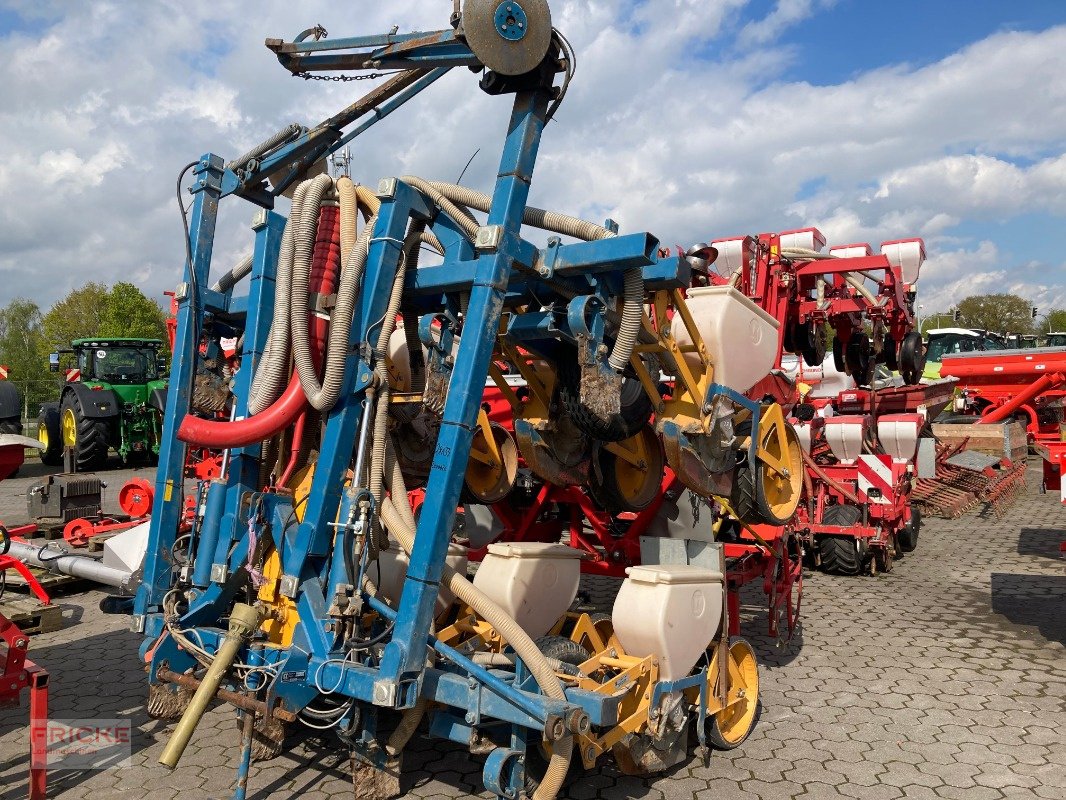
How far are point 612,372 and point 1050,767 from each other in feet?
9.60

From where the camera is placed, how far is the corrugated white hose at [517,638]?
3.26m

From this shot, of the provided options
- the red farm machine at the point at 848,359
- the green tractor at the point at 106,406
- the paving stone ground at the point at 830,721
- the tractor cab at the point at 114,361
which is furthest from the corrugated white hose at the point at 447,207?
the tractor cab at the point at 114,361

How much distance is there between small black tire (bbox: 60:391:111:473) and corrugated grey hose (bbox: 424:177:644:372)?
15553mm

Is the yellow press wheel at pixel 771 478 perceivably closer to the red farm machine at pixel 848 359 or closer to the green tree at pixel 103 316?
the red farm machine at pixel 848 359

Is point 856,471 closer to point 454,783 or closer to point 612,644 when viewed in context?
point 612,644

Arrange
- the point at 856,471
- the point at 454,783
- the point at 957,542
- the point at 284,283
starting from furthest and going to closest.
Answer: the point at 957,542 < the point at 856,471 < the point at 454,783 < the point at 284,283

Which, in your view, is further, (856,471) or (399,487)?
Answer: (856,471)

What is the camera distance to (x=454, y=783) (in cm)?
384

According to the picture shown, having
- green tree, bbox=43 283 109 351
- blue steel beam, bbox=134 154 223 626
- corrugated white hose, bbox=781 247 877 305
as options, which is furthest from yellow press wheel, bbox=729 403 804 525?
green tree, bbox=43 283 109 351

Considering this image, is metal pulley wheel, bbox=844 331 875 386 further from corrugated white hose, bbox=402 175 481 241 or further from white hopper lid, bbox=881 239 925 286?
corrugated white hose, bbox=402 175 481 241

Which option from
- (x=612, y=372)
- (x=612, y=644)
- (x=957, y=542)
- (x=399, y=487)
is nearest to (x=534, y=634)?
(x=612, y=644)

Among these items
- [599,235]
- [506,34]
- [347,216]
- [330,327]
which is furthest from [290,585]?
[506,34]

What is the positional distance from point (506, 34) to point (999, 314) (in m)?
54.7

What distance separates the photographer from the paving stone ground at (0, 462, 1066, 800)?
12.6 feet
